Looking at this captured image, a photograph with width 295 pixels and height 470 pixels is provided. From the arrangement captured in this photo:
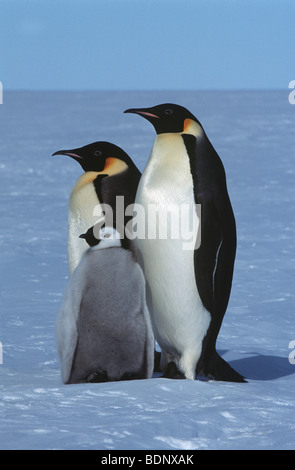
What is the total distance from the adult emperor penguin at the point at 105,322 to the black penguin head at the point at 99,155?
53 centimetres

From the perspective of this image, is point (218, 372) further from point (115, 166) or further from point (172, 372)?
point (115, 166)

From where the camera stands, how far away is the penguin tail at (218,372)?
3.21m

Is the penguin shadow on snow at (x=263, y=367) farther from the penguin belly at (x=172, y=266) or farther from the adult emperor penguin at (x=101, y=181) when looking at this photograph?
the adult emperor penguin at (x=101, y=181)

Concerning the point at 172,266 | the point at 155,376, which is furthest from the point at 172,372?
the point at 172,266

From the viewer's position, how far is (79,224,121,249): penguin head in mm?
2957

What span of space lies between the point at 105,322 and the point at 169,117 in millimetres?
843

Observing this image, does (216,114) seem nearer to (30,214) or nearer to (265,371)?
(30,214)

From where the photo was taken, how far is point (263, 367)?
365cm

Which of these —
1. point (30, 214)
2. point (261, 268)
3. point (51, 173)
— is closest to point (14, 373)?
point (261, 268)

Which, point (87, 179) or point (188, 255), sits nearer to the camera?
point (188, 255)
